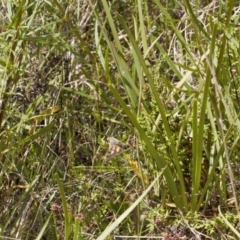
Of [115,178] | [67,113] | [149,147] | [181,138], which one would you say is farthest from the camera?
[67,113]

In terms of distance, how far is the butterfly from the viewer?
4.77ft

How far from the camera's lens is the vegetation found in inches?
51.6

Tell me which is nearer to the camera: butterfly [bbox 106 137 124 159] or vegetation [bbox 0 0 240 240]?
vegetation [bbox 0 0 240 240]

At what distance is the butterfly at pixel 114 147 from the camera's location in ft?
4.77

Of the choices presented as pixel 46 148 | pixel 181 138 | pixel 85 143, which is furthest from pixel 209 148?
pixel 46 148

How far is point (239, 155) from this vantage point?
1.44 metres

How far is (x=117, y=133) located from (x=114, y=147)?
155 millimetres

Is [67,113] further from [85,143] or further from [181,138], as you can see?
[181,138]

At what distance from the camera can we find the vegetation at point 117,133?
4.30 feet

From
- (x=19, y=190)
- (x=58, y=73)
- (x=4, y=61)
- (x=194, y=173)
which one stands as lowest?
(x=19, y=190)

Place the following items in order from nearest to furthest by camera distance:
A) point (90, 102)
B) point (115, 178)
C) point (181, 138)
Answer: point (181, 138) < point (115, 178) < point (90, 102)

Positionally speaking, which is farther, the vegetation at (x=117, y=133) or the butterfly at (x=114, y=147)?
the butterfly at (x=114, y=147)

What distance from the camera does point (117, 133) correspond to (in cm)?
162

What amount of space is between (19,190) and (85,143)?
22 cm
